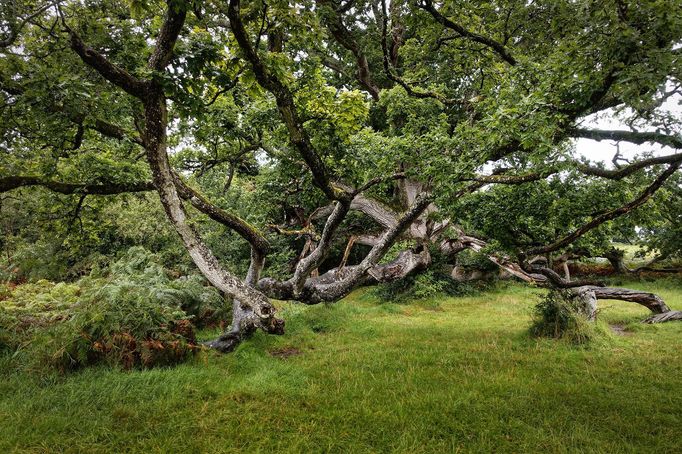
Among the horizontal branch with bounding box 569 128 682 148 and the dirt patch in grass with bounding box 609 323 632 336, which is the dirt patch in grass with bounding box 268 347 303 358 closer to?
the horizontal branch with bounding box 569 128 682 148

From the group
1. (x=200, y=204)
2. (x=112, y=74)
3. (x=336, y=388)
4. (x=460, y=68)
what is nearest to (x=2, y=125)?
(x=112, y=74)

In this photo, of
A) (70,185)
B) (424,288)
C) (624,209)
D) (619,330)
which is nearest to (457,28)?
(624,209)

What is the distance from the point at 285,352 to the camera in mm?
8641

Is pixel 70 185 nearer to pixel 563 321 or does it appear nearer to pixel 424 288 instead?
pixel 563 321

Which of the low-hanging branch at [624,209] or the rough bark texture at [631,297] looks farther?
the rough bark texture at [631,297]

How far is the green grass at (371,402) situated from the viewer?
4543mm

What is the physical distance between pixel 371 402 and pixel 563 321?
6.47 m

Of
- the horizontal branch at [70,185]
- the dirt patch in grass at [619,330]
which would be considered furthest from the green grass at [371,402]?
the horizontal branch at [70,185]

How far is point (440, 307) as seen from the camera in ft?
49.2

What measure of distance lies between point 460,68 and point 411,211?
481 cm

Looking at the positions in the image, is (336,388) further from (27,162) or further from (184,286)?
(27,162)

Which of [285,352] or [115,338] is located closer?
[115,338]

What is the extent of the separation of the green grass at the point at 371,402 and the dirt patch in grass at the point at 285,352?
0.25 m

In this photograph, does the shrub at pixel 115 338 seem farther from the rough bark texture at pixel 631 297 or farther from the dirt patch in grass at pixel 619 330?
the dirt patch in grass at pixel 619 330
